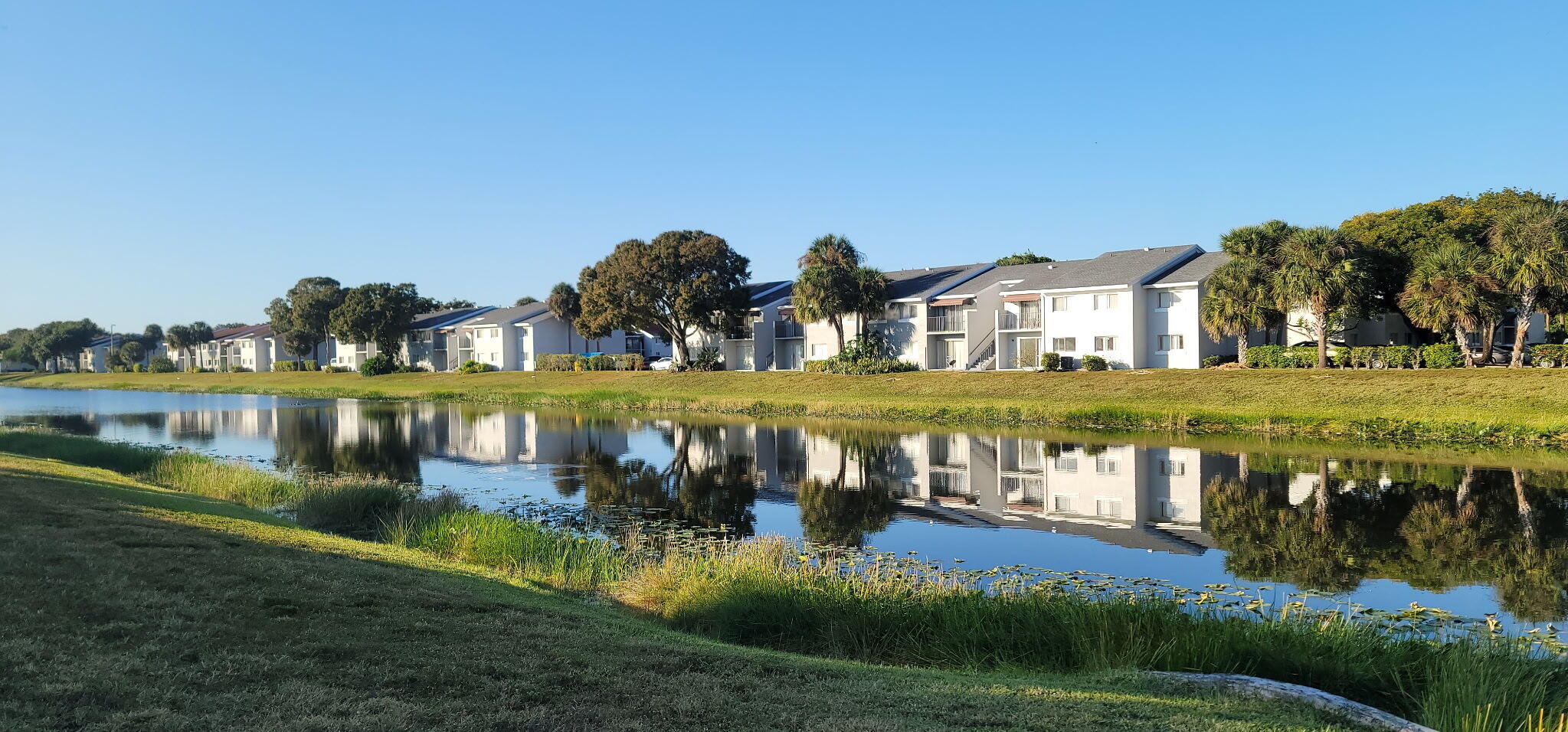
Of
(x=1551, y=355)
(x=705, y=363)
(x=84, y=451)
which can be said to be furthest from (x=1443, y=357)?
(x=84, y=451)

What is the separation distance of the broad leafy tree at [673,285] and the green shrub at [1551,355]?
4442 centimetres

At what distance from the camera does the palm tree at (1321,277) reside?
42.5 m

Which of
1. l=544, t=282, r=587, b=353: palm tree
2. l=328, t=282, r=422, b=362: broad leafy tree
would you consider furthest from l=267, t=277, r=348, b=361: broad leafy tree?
l=544, t=282, r=587, b=353: palm tree

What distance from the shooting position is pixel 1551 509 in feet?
60.4

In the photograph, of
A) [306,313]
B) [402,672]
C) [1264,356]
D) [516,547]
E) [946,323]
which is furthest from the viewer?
[306,313]

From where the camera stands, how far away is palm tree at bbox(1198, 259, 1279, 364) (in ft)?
146

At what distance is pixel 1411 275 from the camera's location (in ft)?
141

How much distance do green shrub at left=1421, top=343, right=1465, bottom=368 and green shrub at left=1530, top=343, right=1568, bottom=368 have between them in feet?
7.85

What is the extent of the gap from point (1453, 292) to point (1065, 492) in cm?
2703

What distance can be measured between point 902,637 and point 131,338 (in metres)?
169

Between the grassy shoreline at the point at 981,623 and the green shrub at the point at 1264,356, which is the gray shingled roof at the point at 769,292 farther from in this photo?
the grassy shoreline at the point at 981,623

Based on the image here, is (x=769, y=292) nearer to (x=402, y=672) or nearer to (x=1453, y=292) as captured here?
(x=1453, y=292)

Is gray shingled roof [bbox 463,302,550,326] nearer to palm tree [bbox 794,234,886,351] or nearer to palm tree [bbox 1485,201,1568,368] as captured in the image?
palm tree [bbox 794,234,886,351]

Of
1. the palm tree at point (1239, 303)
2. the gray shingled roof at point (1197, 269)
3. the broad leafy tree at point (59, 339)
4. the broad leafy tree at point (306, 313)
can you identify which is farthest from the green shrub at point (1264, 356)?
the broad leafy tree at point (59, 339)
